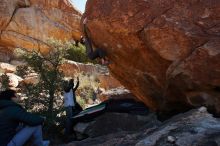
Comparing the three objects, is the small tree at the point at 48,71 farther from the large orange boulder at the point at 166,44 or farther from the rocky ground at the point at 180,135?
the rocky ground at the point at 180,135

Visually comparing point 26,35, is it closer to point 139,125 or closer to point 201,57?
point 139,125

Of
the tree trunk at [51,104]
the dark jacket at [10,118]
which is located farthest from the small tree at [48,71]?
the dark jacket at [10,118]

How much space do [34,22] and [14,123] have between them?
27029 mm

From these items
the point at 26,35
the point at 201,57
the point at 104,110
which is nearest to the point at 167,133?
the point at 201,57

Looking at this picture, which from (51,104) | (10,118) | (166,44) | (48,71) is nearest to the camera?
(166,44)

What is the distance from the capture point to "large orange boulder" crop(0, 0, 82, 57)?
33.0 metres

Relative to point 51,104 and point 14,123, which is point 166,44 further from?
point 51,104

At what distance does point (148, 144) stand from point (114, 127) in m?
3.39

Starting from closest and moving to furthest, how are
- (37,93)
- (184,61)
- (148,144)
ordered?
(148,144), (184,61), (37,93)

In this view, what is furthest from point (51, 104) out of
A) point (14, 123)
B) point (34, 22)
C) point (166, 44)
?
point (34, 22)

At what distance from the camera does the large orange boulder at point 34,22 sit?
3303 cm

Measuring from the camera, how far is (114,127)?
8.70m

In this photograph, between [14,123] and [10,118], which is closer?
[10,118]

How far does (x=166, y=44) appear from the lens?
6488 mm
